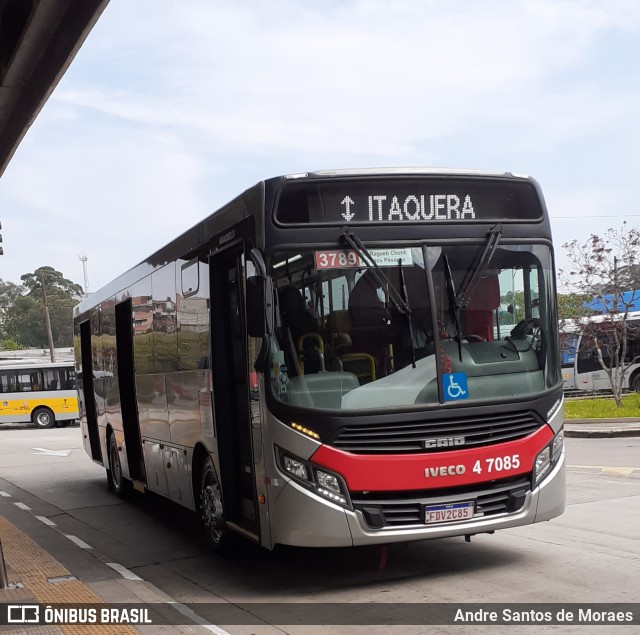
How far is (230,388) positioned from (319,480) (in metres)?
1.77

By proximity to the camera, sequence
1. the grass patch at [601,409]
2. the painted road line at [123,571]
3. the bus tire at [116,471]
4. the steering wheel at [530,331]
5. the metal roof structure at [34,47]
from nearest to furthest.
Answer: the steering wheel at [530,331] < the metal roof structure at [34,47] < the painted road line at [123,571] < the bus tire at [116,471] < the grass patch at [601,409]

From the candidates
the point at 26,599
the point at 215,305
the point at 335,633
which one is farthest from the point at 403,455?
the point at 26,599

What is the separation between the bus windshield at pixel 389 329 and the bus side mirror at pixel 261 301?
8 cm

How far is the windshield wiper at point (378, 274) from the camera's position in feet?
24.1

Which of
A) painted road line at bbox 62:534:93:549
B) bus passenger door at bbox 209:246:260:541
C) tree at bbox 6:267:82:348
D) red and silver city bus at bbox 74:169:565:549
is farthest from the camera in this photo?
tree at bbox 6:267:82:348

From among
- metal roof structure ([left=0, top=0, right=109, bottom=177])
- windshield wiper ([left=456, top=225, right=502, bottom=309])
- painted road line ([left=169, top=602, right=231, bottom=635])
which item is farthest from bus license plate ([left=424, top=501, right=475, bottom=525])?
metal roof structure ([left=0, top=0, right=109, bottom=177])

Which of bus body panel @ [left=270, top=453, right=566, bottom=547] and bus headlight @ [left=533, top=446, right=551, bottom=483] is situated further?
bus headlight @ [left=533, top=446, right=551, bottom=483]

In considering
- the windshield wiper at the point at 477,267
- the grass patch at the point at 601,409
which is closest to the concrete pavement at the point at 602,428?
the grass patch at the point at 601,409

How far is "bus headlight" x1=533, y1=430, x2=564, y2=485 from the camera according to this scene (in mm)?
7629

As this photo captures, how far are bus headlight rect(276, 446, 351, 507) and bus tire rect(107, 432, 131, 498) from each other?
7783 mm

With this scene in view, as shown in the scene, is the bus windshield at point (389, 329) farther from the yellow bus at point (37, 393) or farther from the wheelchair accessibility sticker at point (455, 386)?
the yellow bus at point (37, 393)

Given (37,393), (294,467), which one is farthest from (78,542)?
(37,393)

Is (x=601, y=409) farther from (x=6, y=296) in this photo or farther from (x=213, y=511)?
(x=6, y=296)

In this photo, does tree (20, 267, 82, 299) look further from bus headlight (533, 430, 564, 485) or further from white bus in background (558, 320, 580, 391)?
bus headlight (533, 430, 564, 485)
